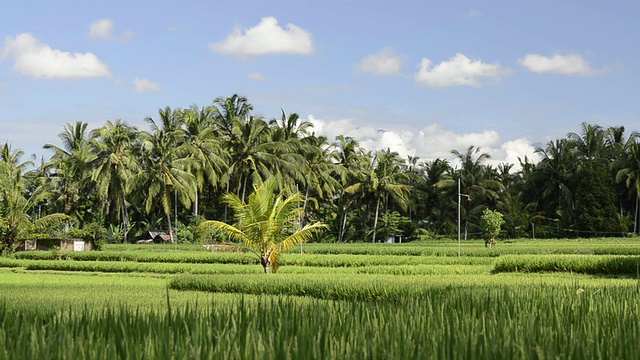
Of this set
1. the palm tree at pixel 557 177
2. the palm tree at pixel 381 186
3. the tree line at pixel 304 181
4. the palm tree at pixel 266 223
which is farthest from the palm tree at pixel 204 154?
the palm tree at pixel 266 223

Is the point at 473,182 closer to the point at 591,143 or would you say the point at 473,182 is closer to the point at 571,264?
the point at 591,143

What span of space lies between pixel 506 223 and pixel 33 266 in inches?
1355

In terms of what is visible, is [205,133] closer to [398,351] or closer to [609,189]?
[609,189]

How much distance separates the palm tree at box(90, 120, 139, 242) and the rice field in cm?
819

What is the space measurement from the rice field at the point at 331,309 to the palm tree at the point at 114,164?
8.19 metres

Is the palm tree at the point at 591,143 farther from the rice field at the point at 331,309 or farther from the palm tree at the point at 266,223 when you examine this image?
the palm tree at the point at 266,223

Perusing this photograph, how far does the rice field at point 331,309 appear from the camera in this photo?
9.58 ft

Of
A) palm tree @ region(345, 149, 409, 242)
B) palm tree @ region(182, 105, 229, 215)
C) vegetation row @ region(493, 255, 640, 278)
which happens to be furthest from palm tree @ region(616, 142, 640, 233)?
vegetation row @ region(493, 255, 640, 278)

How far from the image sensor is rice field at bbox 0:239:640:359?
9.58 ft

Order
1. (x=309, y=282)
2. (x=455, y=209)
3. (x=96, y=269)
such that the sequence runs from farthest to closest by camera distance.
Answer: (x=455, y=209), (x=96, y=269), (x=309, y=282)

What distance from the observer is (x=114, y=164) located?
46875 millimetres

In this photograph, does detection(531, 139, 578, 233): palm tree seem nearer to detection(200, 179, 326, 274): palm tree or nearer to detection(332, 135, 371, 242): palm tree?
detection(332, 135, 371, 242): palm tree

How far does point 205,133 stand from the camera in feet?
156

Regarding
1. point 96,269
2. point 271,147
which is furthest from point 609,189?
point 96,269
